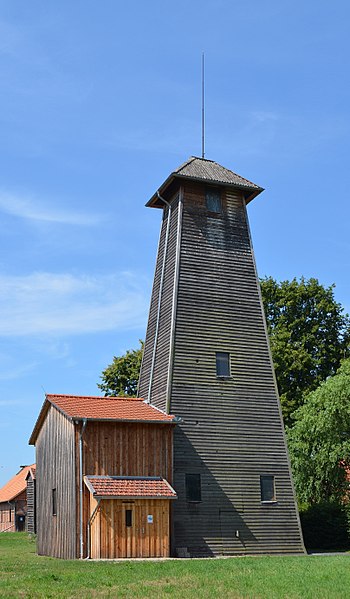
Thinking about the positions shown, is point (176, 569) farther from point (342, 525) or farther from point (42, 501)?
point (342, 525)

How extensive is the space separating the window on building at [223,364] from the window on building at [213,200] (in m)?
6.27

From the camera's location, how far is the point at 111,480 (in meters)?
27.2

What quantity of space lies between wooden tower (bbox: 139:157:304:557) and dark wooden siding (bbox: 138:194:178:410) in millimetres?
53

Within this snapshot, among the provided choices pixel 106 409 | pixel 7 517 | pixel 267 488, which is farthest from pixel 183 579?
pixel 7 517

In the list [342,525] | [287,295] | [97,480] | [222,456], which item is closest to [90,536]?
[97,480]

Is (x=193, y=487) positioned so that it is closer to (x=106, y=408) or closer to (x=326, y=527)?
(x=106, y=408)

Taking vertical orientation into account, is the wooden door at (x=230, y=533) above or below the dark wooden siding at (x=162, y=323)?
below

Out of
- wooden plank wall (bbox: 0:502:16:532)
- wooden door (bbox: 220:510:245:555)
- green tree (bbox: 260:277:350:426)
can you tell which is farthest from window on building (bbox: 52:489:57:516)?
wooden plank wall (bbox: 0:502:16:532)

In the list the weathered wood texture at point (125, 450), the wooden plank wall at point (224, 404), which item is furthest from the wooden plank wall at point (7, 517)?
the weathered wood texture at point (125, 450)

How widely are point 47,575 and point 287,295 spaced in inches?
1226

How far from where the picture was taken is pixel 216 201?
109 feet

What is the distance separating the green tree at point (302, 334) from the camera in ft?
151

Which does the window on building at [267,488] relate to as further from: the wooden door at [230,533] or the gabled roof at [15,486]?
the gabled roof at [15,486]

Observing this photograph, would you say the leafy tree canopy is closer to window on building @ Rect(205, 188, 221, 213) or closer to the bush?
the bush
